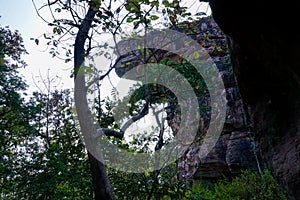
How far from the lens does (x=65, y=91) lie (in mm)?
6277

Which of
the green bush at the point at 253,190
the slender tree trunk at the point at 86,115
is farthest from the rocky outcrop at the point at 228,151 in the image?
the slender tree trunk at the point at 86,115

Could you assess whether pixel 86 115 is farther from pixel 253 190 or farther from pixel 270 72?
pixel 253 190

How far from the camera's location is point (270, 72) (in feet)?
5.95

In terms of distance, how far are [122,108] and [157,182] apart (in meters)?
1.15

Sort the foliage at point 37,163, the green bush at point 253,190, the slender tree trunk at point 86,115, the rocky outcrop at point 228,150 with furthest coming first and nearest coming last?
the rocky outcrop at point 228,150
the green bush at point 253,190
the foliage at point 37,163
the slender tree trunk at point 86,115

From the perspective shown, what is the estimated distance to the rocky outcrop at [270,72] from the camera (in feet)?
4.86

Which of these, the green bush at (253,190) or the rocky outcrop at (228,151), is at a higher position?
the rocky outcrop at (228,151)

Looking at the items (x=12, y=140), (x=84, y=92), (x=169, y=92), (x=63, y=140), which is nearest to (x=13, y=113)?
(x=12, y=140)

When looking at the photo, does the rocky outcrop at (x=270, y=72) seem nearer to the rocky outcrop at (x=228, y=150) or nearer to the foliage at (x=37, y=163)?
the foliage at (x=37, y=163)

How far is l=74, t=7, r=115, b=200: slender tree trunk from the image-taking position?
8.54 feet

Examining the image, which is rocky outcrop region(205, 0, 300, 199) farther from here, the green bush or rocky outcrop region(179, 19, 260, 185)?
rocky outcrop region(179, 19, 260, 185)

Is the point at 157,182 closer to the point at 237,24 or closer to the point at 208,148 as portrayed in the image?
the point at 237,24

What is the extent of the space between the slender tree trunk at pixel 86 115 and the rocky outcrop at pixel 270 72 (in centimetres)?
149

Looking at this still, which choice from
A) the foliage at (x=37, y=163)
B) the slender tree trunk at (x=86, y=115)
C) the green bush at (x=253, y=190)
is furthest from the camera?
the green bush at (x=253, y=190)
